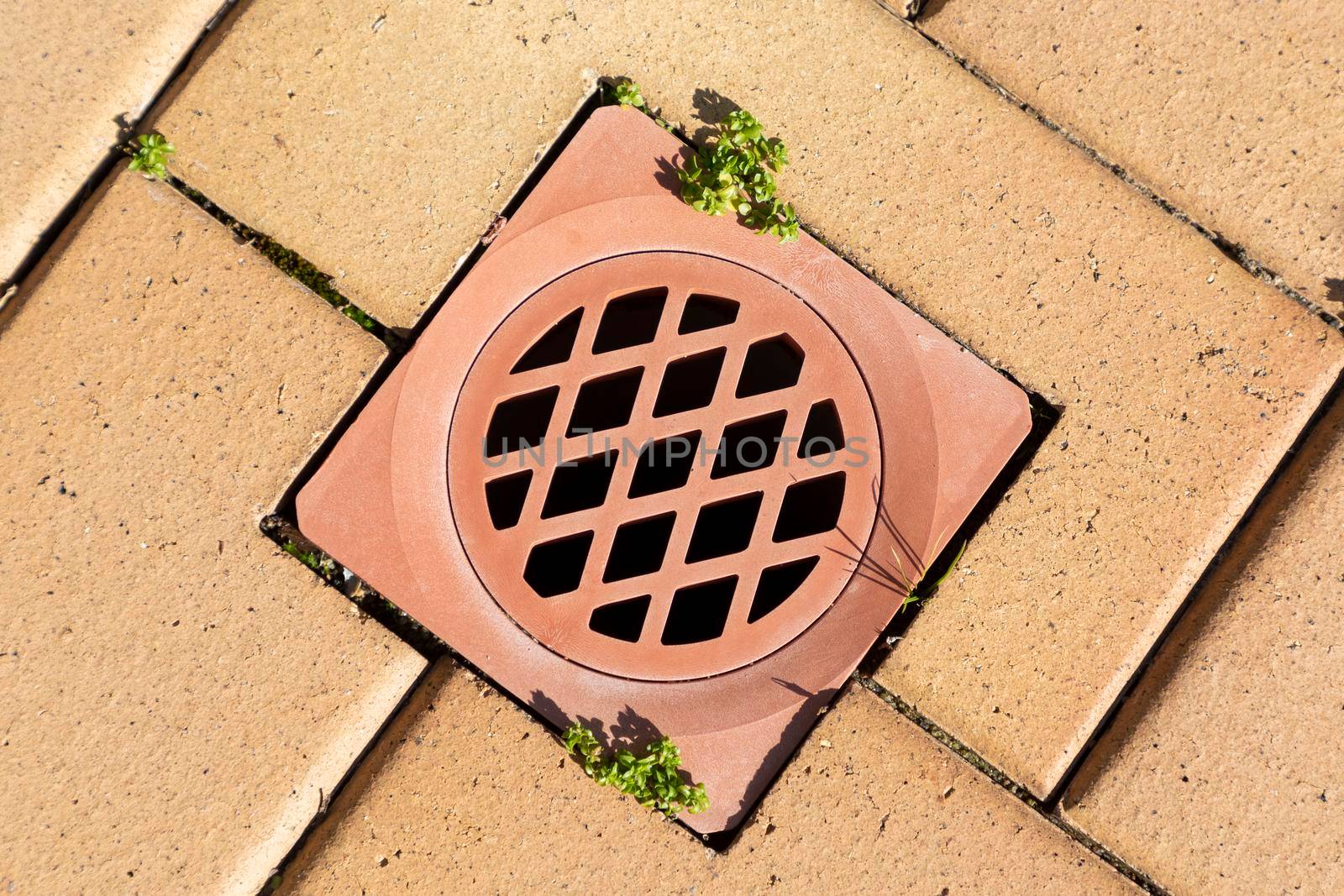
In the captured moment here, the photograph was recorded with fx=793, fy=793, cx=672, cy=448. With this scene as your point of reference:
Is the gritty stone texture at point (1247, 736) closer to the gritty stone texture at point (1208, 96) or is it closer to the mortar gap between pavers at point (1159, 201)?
the mortar gap between pavers at point (1159, 201)

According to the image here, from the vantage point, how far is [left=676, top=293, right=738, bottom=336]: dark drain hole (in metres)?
1.91

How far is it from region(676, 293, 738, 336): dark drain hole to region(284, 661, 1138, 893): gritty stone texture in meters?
0.93

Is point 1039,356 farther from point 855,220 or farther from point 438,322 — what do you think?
point 438,322

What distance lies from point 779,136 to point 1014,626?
1260 millimetres

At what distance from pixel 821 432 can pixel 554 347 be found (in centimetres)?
69

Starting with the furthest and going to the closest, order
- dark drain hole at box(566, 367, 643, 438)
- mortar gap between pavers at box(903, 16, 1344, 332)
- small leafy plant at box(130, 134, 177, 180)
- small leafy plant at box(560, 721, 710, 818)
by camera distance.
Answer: dark drain hole at box(566, 367, 643, 438) → mortar gap between pavers at box(903, 16, 1344, 332) → small leafy plant at box(130, 134, 177, 180) → small leafy plant at box(560, 721, 710, 818)

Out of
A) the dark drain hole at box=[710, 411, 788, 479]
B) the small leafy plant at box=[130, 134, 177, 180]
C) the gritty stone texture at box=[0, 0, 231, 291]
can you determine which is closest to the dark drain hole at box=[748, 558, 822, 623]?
the dark drain hole at box=[710, 411, 788, 479]

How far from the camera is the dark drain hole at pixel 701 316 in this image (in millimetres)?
1914

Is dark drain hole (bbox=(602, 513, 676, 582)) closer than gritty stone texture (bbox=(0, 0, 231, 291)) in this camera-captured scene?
No

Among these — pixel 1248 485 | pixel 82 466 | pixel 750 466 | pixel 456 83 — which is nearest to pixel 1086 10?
pixel 1248 485

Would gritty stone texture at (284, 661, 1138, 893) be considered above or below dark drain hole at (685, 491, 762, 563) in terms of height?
below

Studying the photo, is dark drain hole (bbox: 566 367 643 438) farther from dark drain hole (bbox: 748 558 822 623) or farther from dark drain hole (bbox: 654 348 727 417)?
dark drain hole (bbox: 748 558 822 623)

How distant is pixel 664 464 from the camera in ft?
6.06

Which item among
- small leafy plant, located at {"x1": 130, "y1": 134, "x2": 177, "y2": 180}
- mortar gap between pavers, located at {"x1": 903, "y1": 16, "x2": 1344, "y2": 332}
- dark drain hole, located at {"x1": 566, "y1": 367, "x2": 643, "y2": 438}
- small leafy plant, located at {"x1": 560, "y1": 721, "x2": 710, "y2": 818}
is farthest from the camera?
dark drain hole, located at {"x1": 566, "y1": 367, "x2": 643, "y2": 438}
